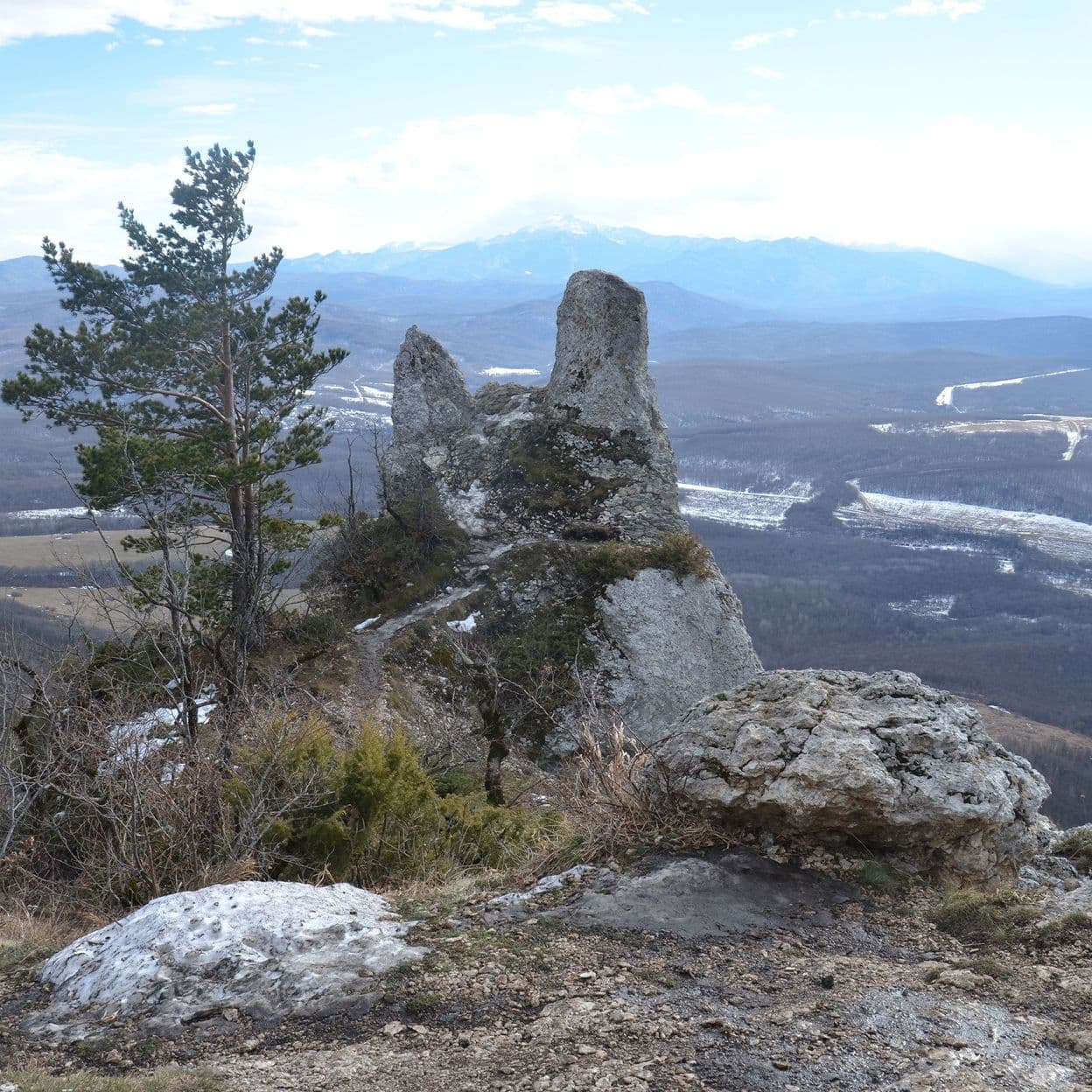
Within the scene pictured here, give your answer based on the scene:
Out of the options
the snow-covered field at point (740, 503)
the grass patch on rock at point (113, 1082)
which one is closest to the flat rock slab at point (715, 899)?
the grass patch on rock at point (113, 1082)

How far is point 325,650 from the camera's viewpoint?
1998cm

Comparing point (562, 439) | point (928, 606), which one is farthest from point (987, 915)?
point (928, 606)

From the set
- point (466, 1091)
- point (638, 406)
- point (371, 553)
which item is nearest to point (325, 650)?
point (371, 553)

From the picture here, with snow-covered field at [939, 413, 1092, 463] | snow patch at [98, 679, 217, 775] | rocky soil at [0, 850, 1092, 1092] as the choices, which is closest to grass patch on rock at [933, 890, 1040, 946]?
rocky soil at [0, 850, 1092, 1092]

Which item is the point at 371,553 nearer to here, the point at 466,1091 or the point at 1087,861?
the point at 1087,861

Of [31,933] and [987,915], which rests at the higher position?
[987,915]

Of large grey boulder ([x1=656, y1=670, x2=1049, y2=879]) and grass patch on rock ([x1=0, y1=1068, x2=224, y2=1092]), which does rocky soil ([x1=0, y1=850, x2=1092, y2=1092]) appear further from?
large grey boulder ([x1=656, y1=670, x2=1049, y2=879])

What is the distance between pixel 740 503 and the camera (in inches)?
5098

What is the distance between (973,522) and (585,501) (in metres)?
111

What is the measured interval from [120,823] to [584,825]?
3565mm

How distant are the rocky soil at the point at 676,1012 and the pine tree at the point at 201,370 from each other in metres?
13.9

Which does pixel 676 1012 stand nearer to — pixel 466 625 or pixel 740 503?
pixel 466 625

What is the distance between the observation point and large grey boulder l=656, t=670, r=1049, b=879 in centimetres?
655

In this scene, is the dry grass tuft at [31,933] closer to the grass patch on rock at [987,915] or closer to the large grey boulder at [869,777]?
the large grey boulder at [869,777]
